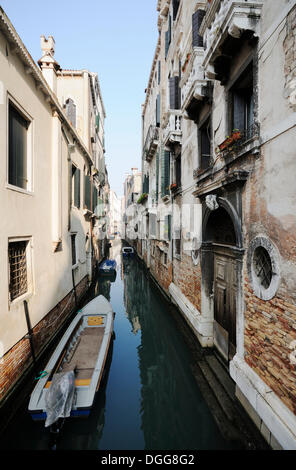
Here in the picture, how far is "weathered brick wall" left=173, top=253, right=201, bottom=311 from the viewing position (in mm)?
6004

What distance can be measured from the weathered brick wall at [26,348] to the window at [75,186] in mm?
3418

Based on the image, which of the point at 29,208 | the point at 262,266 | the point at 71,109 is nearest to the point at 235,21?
the point at 262,266

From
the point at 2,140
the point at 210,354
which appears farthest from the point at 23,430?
the point at 2,140

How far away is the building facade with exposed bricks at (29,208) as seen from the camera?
3.83 metres

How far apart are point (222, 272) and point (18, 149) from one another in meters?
4.83

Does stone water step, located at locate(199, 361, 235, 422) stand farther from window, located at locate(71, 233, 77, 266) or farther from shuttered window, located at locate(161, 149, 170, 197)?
shuttered window, located at locate(161, 149, 170, 197)

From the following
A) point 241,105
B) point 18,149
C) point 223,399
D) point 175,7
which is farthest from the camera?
point 175,7

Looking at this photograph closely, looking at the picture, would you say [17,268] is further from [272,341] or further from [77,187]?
[77,187]

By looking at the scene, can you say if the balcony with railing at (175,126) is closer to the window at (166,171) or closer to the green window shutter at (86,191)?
the window at (166,171)

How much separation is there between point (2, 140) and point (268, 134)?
12.8 feet

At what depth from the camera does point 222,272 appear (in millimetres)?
5051

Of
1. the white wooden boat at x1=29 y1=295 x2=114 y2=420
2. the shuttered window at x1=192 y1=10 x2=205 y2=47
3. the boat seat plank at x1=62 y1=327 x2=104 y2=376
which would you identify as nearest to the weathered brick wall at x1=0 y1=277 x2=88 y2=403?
the white wooden boat at x1=29 y1=295 x2=114 y2=420

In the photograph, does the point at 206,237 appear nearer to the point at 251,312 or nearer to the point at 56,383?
the point at 251,312

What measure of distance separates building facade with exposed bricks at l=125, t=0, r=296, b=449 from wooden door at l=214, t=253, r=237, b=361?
0.02m
